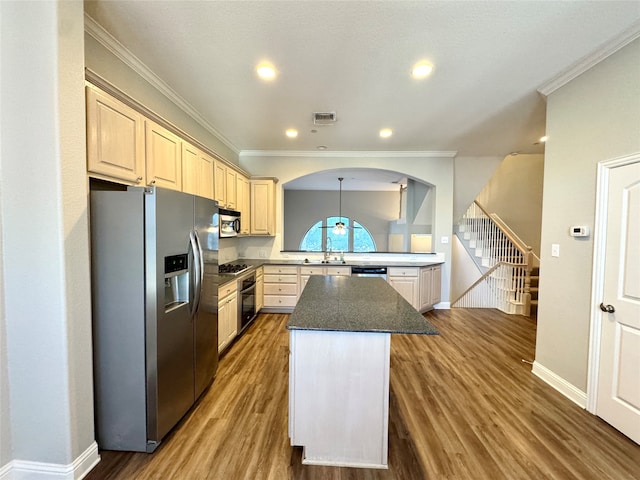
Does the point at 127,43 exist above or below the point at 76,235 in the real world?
above

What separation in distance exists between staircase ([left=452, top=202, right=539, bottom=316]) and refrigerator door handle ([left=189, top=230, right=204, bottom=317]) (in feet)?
17.9

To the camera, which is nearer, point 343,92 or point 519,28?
point 519,28

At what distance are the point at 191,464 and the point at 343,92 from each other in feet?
10.8

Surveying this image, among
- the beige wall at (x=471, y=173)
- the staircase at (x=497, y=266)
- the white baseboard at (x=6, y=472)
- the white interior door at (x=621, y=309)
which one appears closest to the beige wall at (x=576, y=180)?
the white interior door at (x=621, y=309)

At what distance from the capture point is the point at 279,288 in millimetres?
4582

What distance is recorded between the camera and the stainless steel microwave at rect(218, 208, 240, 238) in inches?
139

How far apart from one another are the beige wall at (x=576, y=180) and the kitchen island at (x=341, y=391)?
70.7 inches

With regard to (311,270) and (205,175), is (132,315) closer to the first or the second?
(205,175)

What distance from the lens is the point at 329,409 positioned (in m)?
1.61

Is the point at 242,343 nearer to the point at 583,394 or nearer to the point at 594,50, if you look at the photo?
the point at 583,394

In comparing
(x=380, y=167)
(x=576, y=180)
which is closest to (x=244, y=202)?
(x=380, y=167)

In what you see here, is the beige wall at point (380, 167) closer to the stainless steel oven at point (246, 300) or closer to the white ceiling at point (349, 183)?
the stainless steel oven at point (246, 300)

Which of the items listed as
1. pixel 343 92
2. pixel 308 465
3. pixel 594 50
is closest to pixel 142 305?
pixel 308 465

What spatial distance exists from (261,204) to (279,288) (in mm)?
1505
